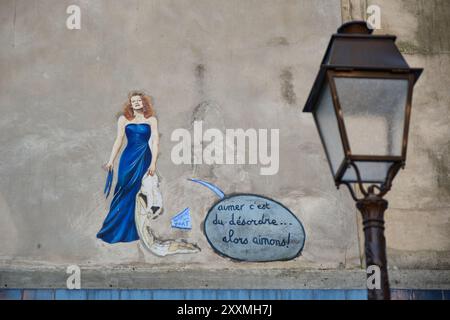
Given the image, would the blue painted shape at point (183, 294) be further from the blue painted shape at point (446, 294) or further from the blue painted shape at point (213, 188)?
the blue painted shape at point (213, 188)

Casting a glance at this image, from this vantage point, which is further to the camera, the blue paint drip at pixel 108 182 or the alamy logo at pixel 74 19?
the alamy logo at pixel 74 19

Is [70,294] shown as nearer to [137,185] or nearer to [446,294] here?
[137,185]

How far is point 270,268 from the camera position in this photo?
34.7 ft

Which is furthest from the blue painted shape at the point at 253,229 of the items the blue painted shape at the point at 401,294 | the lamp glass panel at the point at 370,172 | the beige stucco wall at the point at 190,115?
the lamp glass panel at the point at 370,172

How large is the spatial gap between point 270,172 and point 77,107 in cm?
244

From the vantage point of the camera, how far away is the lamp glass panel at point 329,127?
16.9ft

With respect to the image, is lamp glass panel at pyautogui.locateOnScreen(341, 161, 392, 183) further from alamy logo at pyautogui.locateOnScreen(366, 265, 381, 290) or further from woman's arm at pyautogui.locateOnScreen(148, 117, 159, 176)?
woman's arm at pyautogui.locateOnScreen(148, 117, 159, 176)

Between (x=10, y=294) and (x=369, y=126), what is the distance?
6.31m

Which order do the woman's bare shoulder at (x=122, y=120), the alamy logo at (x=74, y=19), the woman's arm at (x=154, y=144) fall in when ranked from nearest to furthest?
the woman's arm at (x=154, y=144)
the woman's bare shoulder at (x=122, y=120)
the alamy logo at (x=74, y=19)

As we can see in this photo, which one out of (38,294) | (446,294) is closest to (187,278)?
(38,294)

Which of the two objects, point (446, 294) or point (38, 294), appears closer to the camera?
point (38, 294)

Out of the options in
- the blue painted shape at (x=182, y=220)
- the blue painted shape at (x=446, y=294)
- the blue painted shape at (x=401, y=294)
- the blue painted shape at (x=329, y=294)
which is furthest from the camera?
the blue painted shape at (x=182, y=220)

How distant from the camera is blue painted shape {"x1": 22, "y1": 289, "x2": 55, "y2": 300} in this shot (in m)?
10.3

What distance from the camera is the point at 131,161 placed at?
11.0 metres
